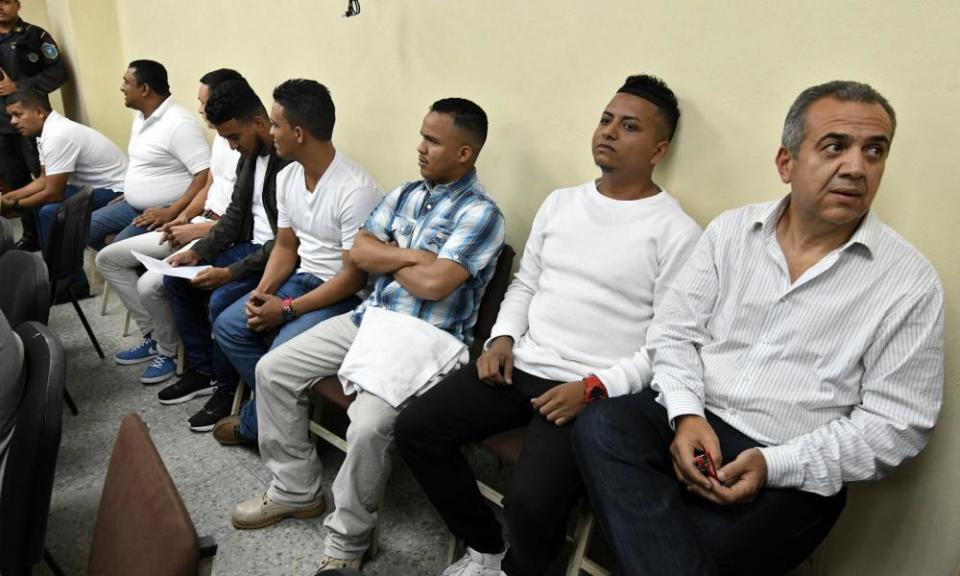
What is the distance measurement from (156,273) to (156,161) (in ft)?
3.19

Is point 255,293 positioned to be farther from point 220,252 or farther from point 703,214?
point 703,214

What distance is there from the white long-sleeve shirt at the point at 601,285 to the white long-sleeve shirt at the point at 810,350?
0.44 ft

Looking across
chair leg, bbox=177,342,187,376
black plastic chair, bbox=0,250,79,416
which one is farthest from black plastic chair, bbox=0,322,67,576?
chair leg, bbox=177,342,187,376

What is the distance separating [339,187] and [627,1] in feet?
3.97

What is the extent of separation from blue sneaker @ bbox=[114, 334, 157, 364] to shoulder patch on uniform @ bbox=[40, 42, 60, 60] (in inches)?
113

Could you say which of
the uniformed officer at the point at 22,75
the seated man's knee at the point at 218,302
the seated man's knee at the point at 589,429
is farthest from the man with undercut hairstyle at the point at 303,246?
the uniformed officer at the point at 22,75

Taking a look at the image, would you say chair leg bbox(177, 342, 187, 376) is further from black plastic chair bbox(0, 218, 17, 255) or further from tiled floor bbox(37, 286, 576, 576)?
black plastic chair bbox(0, 218, 17, 255)

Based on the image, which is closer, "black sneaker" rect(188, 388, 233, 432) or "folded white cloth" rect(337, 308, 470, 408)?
"folded white cloth" rect(337, 308, 470, 408)

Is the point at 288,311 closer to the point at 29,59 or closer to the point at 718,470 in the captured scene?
the point at 718,470

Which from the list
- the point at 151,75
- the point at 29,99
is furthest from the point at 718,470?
the point at 29,99

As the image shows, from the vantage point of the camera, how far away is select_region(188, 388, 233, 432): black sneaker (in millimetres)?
2564

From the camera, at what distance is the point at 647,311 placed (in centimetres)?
177

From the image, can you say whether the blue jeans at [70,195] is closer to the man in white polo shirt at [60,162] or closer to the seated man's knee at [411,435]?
the man in white polo shirt at [60,162]

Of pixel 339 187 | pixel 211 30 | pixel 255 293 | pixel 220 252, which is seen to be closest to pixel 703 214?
pixel 339 187
